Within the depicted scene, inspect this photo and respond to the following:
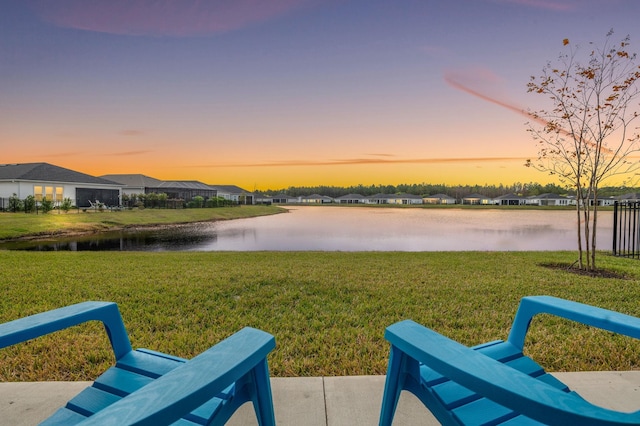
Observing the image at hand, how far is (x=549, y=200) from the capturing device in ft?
261

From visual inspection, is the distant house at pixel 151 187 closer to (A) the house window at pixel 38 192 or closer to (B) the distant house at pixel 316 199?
(A) the house window at pixel 38 192

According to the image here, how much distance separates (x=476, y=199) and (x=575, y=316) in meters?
99.3

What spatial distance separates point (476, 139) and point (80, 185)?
30501mm

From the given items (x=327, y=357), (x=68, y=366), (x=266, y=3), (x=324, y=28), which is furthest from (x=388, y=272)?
(x=324, y=28)

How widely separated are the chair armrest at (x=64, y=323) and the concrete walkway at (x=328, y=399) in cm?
A: 74

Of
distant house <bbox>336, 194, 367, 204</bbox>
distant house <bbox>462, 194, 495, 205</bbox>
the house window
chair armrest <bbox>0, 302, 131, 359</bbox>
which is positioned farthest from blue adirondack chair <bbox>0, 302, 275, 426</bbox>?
distant house <bbox>462, 194, 495, 205</bbox>

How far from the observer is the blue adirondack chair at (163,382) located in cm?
80

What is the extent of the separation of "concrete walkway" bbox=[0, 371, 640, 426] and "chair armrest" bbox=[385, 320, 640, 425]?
0.97m

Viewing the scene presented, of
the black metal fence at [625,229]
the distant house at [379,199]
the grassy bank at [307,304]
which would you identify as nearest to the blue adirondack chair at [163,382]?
the grassy bank at [307,304]

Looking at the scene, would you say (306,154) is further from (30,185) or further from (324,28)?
(30,185)

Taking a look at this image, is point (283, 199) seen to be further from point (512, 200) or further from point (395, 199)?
point (512, 200)

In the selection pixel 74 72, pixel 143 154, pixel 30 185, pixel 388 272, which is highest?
pixel 74 72

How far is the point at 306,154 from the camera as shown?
24.3 metres

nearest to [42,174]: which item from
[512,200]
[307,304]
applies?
[307,304]
